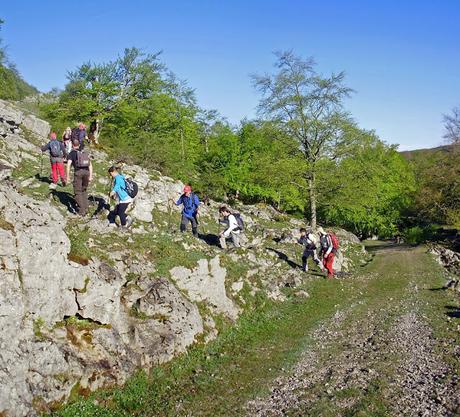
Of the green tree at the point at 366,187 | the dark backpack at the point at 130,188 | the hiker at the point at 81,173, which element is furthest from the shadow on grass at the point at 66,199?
the green tree at the point at 366,187

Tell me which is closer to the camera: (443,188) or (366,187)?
(366,187)

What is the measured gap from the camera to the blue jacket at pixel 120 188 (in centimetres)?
1689

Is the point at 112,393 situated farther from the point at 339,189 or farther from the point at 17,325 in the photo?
the point at 339,189

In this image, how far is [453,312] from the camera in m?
18.2

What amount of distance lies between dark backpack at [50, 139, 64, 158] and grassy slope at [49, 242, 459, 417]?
11862 millimetres

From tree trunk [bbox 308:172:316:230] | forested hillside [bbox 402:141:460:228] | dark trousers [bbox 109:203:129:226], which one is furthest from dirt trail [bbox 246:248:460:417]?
forested hillside [bbox 402:141:460:228]

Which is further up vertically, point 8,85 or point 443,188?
point 8,85

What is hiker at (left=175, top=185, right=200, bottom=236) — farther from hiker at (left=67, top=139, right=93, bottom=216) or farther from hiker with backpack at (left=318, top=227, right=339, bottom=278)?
hiker with backpack at (left=318, top=227, right=339, bottom=278)

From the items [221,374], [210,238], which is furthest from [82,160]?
[221,374]

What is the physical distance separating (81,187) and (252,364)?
998 centimetres

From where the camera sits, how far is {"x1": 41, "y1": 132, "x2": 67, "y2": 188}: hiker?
19.1 meters

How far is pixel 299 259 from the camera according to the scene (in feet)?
88.2

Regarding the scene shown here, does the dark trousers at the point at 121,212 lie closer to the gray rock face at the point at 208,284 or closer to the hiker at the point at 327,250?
the gray rock face at the point at 208,284

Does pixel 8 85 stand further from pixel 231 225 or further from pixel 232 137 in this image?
pixel 231 225
